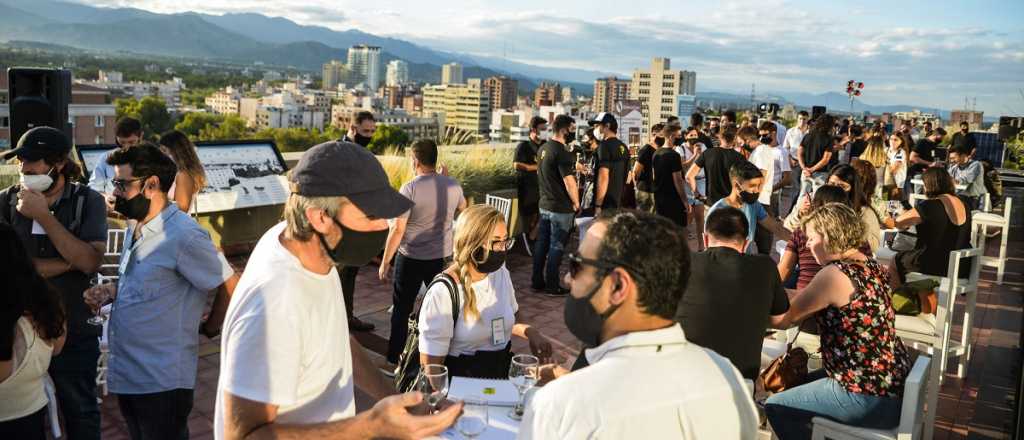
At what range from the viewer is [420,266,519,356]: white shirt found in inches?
116

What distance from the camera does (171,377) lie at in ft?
8.34

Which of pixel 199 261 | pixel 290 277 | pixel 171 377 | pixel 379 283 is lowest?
pixel 379 283

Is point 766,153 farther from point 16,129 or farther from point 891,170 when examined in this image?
point 16,129

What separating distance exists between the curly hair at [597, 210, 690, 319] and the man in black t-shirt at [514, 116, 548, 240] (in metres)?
5.91

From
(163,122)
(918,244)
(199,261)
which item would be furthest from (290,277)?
(163,122)

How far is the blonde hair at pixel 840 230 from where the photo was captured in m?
3.26

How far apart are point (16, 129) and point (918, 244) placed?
21.8ft

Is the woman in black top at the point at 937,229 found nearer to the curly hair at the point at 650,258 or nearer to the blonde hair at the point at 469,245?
the blonde hair at the point at 469,245

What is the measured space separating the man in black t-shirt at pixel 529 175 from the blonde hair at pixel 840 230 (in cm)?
424

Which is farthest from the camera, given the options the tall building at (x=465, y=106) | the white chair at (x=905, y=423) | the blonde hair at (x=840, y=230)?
the tall building at (x=465, y=106)

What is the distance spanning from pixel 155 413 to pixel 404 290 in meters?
2.23

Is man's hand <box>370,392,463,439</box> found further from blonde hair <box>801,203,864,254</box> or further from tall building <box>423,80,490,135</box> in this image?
tall building <box>423,80,490,135</box>

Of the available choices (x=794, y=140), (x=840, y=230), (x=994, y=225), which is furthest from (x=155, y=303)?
(x=794, y=140)

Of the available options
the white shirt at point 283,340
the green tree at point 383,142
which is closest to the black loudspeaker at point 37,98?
the green tree at point 383,142
